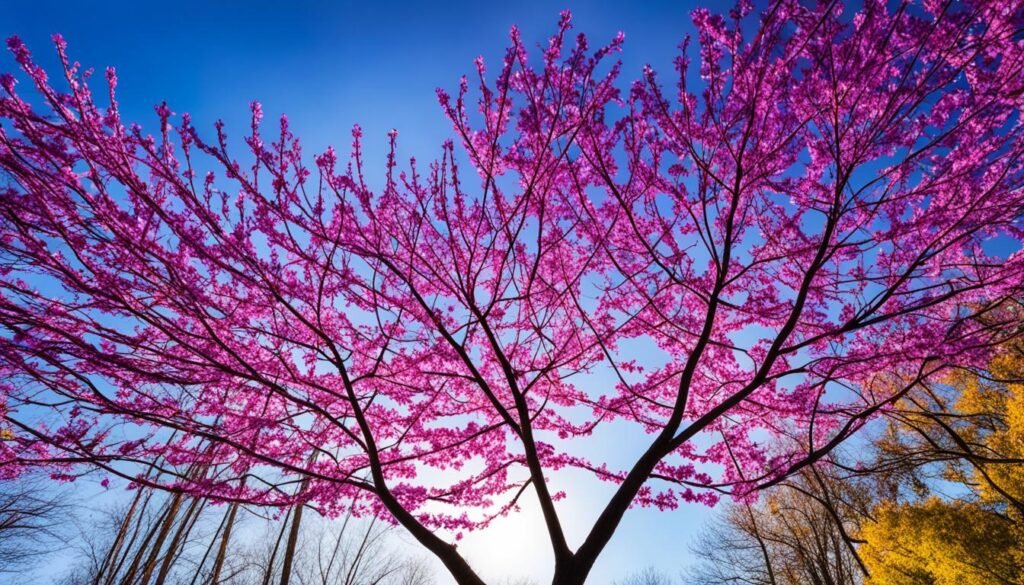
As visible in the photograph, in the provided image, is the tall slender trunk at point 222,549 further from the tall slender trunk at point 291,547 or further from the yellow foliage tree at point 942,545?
the yellow foliage tree at point 942,545

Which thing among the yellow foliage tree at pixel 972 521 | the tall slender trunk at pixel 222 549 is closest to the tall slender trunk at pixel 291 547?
the tall slender trunk at pixel 222 549

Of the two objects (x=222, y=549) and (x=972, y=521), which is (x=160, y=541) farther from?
(x=972, y=521)

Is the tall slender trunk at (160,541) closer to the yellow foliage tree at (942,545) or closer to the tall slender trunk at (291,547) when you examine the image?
the tall slender trunk at (291,547)

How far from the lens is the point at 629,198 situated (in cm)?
442

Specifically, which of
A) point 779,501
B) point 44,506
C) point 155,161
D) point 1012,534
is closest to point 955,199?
point 155,161

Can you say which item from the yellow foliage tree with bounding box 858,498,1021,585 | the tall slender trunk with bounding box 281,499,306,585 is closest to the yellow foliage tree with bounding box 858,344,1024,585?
the yellow foliage tree with bounding box 858,498,1021,585

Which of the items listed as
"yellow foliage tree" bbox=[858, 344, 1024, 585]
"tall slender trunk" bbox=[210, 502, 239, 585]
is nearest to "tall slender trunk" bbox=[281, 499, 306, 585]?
"tall slender trunk" bbox=[210, 502, 239, 585]

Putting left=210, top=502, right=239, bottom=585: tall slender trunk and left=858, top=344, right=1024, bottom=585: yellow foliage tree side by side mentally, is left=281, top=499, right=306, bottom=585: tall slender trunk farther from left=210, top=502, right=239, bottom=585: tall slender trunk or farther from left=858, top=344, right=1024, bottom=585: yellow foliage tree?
left=858, top=344, right=1024, bottom=585: yellow foliage tree

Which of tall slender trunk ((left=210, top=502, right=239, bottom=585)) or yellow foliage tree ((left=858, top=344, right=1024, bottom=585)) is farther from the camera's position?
tall slender trunk ((left=210, top=502, right=239, bottom=585))

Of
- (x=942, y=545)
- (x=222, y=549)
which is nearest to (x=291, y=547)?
(x=222, y=549)

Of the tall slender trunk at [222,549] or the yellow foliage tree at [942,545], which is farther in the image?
the tall slender trunk at [222,549]

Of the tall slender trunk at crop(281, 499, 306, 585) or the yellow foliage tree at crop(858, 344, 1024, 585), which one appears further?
the tall slender trunk at crop(281, 499, 306, 585)

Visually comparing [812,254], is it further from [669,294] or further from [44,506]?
[44,506]

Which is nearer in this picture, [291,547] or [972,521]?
[972,521]
